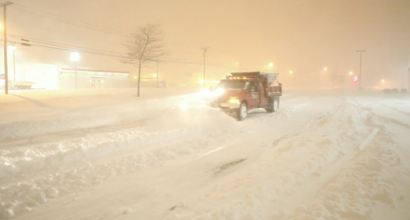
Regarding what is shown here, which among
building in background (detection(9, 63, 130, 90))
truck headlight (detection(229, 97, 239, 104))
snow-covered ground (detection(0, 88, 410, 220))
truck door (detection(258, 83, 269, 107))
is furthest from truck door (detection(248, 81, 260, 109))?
building in background (detection(9, 63, 130, 90))

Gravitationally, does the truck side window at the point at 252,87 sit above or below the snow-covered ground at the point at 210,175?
above

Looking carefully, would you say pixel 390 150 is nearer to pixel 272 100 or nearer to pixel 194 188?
pixel 194 188

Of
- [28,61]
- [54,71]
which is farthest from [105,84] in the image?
[28,61]

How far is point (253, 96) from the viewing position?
13648 millimetres

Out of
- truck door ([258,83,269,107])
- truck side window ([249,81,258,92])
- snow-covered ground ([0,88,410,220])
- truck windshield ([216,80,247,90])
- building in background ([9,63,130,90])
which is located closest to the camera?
snow-covered ground ([0,88,410,220])

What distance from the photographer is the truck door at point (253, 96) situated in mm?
13344

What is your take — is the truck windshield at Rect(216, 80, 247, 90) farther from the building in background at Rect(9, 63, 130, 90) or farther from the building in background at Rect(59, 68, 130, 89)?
the building in background at Rect(59, 68, 130, 89)

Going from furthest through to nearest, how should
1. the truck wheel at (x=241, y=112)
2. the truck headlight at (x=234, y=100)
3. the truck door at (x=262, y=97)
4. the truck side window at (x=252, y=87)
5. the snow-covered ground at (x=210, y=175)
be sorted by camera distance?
the truck door at (x=262, y=97) → the truck side window at (x=252, y=87) → the truck wheel at (x=241, y=112) → the truck headlight at (x=234, y=100) → the snow-covered ground at (x=210, y=175)

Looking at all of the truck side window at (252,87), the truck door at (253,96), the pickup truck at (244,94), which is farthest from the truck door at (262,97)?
the truck side window at (252,87)

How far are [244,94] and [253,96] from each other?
112 cm

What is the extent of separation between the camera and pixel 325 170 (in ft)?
17.7

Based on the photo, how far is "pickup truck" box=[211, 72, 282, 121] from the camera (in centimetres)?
1226

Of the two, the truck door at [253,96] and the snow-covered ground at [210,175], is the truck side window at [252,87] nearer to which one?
the truck door at [253,96]

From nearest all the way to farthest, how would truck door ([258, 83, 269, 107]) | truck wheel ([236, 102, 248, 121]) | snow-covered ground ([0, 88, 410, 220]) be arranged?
snow-covered ground ([0, 88, 410, 220]) < truck wheel ([236, 102, 248, 121]) < truck door ([258, 83, 269, 107])
